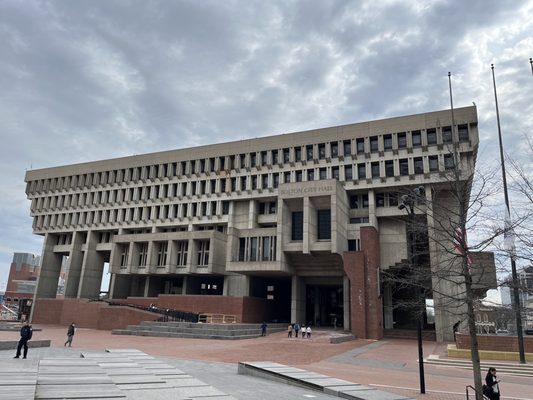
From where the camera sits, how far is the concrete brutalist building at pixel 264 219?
146 ft

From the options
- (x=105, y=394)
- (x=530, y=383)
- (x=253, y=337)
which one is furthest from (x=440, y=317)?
(x=105, y=394)

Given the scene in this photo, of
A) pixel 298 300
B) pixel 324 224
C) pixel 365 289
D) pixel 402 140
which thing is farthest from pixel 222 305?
pixel 402 140

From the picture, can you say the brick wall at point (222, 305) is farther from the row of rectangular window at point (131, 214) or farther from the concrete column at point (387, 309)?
the row of rectangular window at point (131, 214)

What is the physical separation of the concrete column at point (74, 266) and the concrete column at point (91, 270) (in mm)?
2602

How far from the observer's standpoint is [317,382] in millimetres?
12422

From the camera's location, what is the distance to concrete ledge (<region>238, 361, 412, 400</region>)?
11.0 meters

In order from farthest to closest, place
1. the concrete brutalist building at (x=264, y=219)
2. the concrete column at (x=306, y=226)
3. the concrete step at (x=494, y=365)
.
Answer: the concrete brutalist building at (x=264, y=219) → the concrete column at (x=306, y=226) → the concrete step at (x=494, y=365)

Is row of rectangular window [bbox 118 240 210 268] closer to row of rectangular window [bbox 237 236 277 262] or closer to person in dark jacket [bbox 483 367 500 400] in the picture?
row of rectangular window [bbox 237 236 277 262]

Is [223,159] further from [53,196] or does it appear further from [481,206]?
[481,206]

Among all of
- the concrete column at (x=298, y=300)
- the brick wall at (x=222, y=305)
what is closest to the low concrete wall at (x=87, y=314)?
the brick wall at (x=222, y=305)

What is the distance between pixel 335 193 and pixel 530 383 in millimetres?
28196

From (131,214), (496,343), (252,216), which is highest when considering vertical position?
(131,214)

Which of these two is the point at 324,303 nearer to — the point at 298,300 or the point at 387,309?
the point at 298,300

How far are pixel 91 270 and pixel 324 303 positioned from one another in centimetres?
3815
